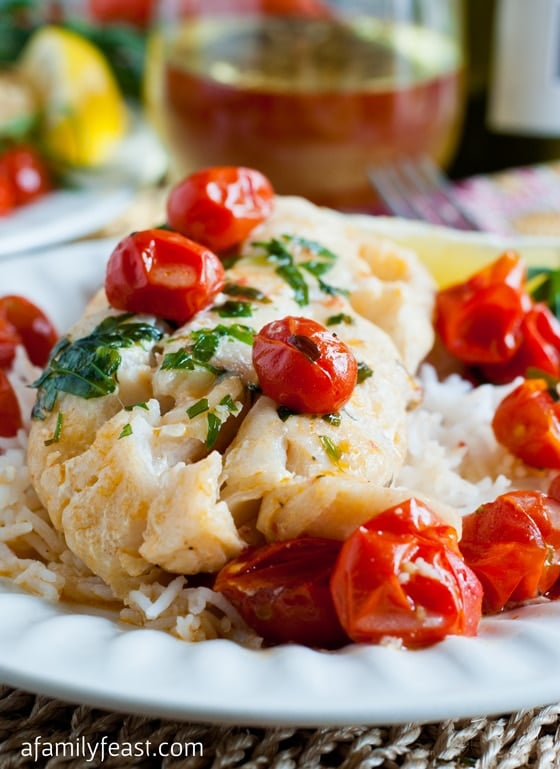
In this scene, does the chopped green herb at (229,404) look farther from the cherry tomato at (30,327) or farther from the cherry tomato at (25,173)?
the cherry tomato at (25,173)

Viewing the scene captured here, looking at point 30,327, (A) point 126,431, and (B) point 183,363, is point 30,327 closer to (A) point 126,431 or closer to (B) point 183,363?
(B) point 183,363

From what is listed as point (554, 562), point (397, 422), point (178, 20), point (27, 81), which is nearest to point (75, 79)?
point (27, 81)

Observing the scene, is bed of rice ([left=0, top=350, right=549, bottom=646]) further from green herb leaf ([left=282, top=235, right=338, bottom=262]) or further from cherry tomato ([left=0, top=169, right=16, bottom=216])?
cherry tomato ([left=0, top=169, right=16, bottom=216])

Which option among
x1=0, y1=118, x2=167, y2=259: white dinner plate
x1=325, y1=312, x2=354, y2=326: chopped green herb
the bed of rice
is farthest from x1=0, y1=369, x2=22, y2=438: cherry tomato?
x1=0, y1=118, x2=167, y2=259: white dinner plate

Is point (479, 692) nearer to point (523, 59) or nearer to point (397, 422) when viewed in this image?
point (397, 422)

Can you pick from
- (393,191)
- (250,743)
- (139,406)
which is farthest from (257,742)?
(393,191)

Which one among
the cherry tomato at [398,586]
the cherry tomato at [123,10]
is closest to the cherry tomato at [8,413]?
the cherry tomato at [398,586]
